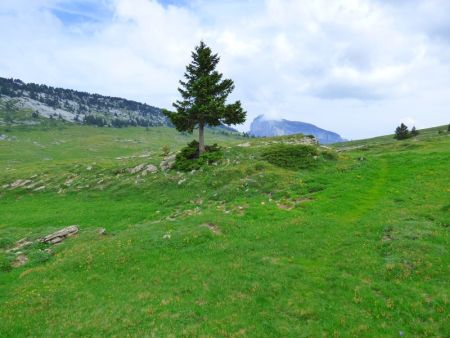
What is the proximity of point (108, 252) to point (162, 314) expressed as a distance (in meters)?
8.91

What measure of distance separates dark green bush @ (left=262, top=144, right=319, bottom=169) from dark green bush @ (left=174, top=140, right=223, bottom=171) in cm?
724

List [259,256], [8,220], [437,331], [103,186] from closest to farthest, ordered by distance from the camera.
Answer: [437,331] < [259,256] < [8,220] < [103,186]

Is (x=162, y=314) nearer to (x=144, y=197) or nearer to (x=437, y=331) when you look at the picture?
Result: (x=437, y=331)

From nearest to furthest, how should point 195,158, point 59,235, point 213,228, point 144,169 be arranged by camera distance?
point 213,228
point 59,235
point 195,158
point 144,169

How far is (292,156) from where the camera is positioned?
4509 centimetres

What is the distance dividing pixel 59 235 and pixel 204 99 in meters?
27.2

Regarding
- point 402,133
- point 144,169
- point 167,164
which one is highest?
point 402,133

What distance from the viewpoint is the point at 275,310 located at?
1516cm

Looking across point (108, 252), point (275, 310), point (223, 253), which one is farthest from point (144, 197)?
point (275, 310)

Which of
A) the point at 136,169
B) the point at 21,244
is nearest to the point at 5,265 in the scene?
the point at 21,244

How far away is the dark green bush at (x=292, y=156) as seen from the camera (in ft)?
143

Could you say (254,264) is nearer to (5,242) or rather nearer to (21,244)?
(21,244)

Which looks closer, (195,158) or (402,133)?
(195,158)

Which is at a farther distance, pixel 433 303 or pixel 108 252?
pixel 108 252
